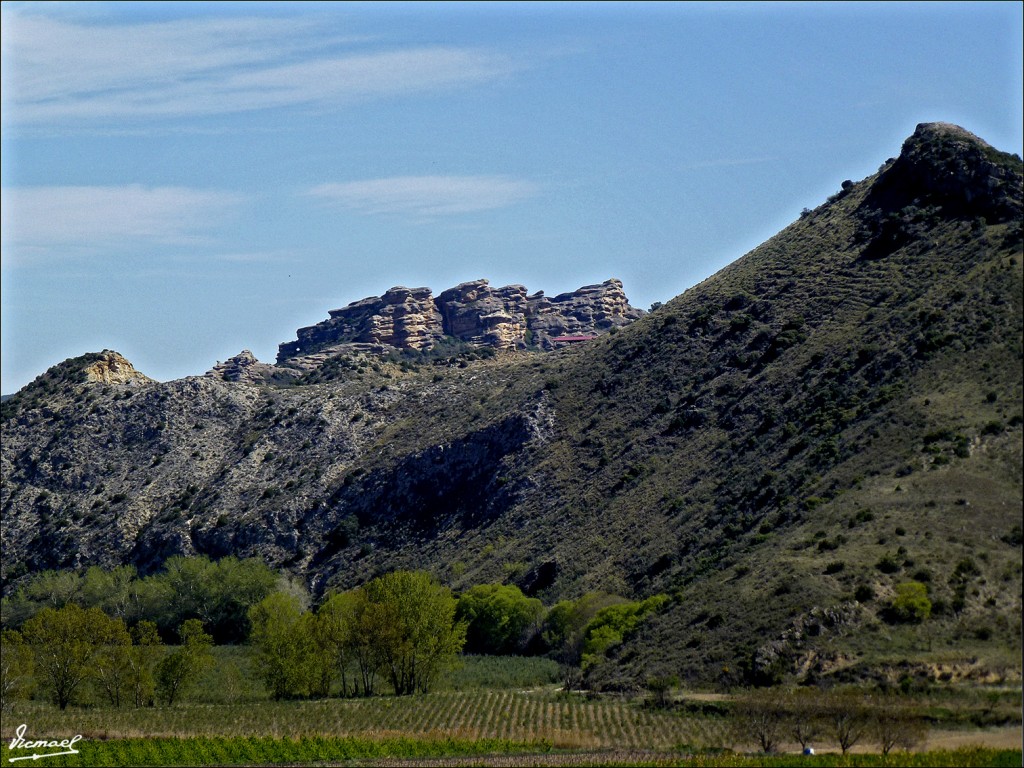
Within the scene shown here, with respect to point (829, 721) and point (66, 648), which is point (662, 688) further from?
point (66, 648)

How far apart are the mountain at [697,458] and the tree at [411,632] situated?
13.8 metres

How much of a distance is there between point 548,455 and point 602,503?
1468cm

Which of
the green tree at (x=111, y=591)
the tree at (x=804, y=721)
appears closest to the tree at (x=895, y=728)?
the tree at (x=804, y=721)

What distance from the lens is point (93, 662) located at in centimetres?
9388

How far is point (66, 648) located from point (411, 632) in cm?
2311

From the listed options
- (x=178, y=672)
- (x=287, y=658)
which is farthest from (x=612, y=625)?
(x=178, y=672)

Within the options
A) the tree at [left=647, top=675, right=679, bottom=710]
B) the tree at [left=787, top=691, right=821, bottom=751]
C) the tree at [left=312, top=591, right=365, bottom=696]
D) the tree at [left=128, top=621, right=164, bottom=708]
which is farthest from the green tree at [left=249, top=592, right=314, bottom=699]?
the tree at [left=787, top=691, right=821, bottom=751]

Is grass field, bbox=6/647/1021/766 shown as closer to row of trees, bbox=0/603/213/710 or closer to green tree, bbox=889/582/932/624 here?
row of trees, bbox=0/603/213/710

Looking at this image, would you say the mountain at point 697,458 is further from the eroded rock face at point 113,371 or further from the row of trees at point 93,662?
the row of trees at point 93,662

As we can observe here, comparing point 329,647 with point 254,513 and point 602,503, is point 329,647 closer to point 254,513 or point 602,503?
point 602,503

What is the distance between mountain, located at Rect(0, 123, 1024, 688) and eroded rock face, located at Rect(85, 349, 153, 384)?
2.00 feet

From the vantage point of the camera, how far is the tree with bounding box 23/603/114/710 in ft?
302

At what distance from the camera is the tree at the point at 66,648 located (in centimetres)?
9219

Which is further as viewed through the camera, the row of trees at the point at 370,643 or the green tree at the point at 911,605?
the row of trees at the point at 370,643
